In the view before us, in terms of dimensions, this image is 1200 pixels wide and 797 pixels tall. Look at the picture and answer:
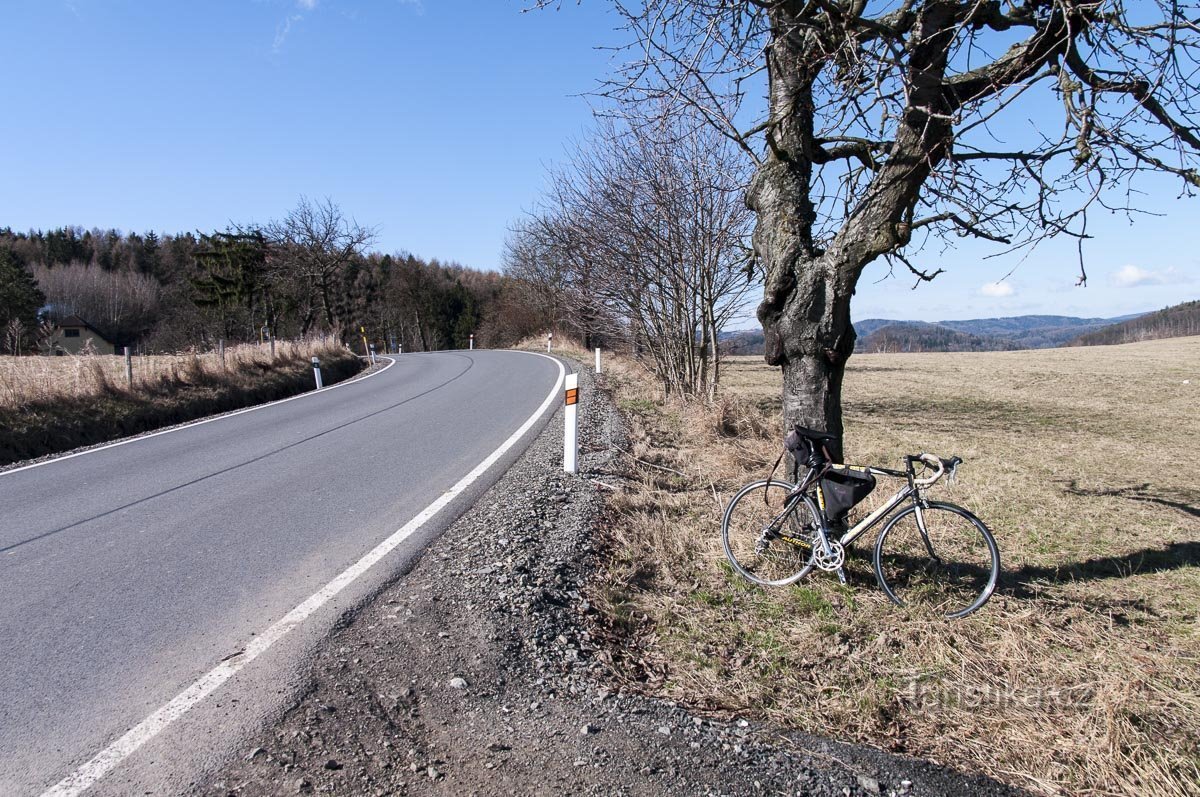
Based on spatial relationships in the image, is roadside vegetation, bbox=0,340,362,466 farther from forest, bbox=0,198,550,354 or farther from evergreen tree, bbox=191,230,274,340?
evergreen tree, bbox=191,230,274,340

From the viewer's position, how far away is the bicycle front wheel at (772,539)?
4.76 metres

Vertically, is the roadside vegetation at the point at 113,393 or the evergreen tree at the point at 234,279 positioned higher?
the evergreen tree at the point at 234,279

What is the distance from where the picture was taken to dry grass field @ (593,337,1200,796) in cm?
300

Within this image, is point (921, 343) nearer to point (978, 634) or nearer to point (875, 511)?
point (875, 511)

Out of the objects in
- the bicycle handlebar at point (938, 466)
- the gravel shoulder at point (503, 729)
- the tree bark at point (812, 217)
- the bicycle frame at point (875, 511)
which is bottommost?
the gravel shoulder at point (503, 729)

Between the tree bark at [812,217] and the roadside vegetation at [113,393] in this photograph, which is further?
the roadside vegetation at [113,393]

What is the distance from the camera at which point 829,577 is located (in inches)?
189

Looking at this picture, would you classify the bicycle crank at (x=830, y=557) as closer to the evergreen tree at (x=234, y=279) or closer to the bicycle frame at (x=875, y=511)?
the bicycle frame at (x=875, y=511)

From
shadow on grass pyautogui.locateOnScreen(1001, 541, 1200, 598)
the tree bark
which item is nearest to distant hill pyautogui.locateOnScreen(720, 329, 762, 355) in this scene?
shadow on grass pyautogui.locateOnScreen(1001, 541, 1200, 598)

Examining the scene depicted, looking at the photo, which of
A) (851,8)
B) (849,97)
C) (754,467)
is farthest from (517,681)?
(754,467)

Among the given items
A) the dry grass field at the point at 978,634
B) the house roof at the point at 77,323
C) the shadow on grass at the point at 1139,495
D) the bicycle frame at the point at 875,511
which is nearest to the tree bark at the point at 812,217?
the bicycle frame at the point at 875,511

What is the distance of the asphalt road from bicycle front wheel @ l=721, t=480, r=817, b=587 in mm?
2253

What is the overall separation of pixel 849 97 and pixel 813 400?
210 cm

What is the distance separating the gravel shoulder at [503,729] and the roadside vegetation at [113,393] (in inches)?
330
